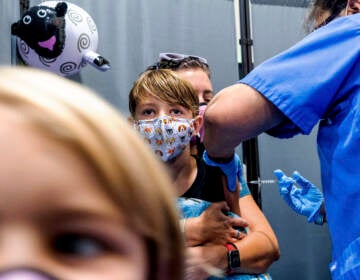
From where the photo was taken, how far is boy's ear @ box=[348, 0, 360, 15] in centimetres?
101

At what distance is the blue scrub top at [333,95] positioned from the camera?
87 centimetres

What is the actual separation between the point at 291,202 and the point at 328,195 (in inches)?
38.7

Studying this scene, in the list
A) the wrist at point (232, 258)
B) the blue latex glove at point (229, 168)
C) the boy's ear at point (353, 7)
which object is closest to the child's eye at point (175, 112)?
the blue latex glove at point (229, 168)

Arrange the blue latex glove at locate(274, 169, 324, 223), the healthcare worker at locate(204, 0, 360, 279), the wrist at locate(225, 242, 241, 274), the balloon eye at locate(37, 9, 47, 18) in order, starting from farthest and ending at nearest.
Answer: the balloon eye at locate(37, 9, 47, 18) → the blue latex glove at locate(274, 169, 324, 223) → the wrist at locate(225, 242, 241, 274) → the healthcare worker at locate(204, 0, 360, 279)

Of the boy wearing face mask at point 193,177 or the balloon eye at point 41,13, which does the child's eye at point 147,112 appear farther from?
the balloon eye at point 41,13

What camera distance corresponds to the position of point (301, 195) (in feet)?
6.23

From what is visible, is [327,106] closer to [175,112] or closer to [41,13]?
[175,112]

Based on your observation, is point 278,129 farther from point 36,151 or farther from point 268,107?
point 36,151

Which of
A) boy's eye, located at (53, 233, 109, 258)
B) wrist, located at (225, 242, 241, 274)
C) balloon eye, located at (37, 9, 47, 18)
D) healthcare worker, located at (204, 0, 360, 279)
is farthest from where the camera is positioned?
balloon eye, located at (37, 9, 47, 18)

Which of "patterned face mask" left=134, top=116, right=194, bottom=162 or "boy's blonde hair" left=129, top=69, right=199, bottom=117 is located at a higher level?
"boy's blonde hair" left=129, top=69, right=199, bottom=117

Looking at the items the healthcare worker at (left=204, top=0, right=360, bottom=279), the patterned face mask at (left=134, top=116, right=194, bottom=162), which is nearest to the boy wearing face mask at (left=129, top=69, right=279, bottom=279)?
the patterned face mask at (left=134, top=116, right=194, bottom=162)

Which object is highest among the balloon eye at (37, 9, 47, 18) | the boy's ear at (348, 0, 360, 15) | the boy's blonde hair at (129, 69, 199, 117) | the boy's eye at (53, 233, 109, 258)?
the balloon eye at (37, 9, 47, 18)

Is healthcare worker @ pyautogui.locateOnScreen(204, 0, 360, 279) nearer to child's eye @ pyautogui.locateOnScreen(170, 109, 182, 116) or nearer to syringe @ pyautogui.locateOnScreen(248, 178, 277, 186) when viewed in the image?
child's eye @ pyautogui.locateOnScreen(170, 109, 182, 116)

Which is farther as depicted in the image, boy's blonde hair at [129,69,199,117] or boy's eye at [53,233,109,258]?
boy's blonde hair at [129,69,199,117]
